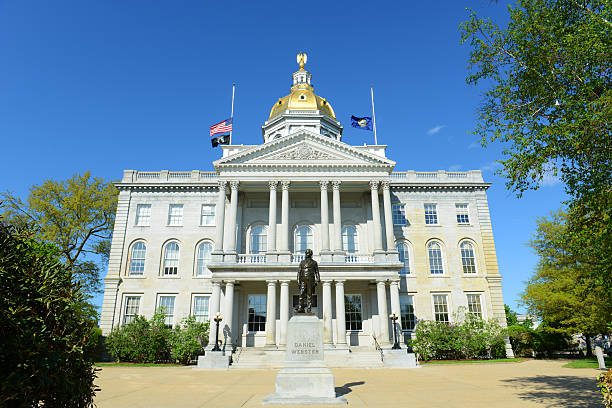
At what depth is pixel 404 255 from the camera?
33969 millimetres

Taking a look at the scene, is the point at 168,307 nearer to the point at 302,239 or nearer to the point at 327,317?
the point at 302,239

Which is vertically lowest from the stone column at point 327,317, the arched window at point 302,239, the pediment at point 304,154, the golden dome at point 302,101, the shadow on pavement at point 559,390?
the shadow on pavement at point 559,390

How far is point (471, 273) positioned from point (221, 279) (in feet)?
70.4

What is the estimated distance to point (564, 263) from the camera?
28.9 metres

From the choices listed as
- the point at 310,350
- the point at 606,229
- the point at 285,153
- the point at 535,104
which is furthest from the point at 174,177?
the point at 606,229

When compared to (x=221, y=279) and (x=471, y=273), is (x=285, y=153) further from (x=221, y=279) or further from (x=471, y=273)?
(x=471, y=273)

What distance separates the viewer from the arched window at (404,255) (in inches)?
1315

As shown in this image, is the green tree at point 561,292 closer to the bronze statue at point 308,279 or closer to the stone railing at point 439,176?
the stone railing at point 439,176

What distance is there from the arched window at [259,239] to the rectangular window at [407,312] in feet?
40.8

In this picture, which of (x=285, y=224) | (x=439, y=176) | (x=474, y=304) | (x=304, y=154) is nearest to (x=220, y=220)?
(x=285, y=224)

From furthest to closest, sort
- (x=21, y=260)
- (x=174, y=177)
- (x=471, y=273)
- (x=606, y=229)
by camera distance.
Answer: (x=174, y=177) → (x=471, y=273) → (x=606, y=229) → (x=21, y=260)

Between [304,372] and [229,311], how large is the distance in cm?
1640

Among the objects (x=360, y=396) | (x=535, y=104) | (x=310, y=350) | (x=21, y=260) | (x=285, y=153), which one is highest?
(x=285, y=153)

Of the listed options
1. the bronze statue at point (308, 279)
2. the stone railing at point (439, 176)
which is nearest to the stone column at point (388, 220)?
the stone railing at point (439, 176)
